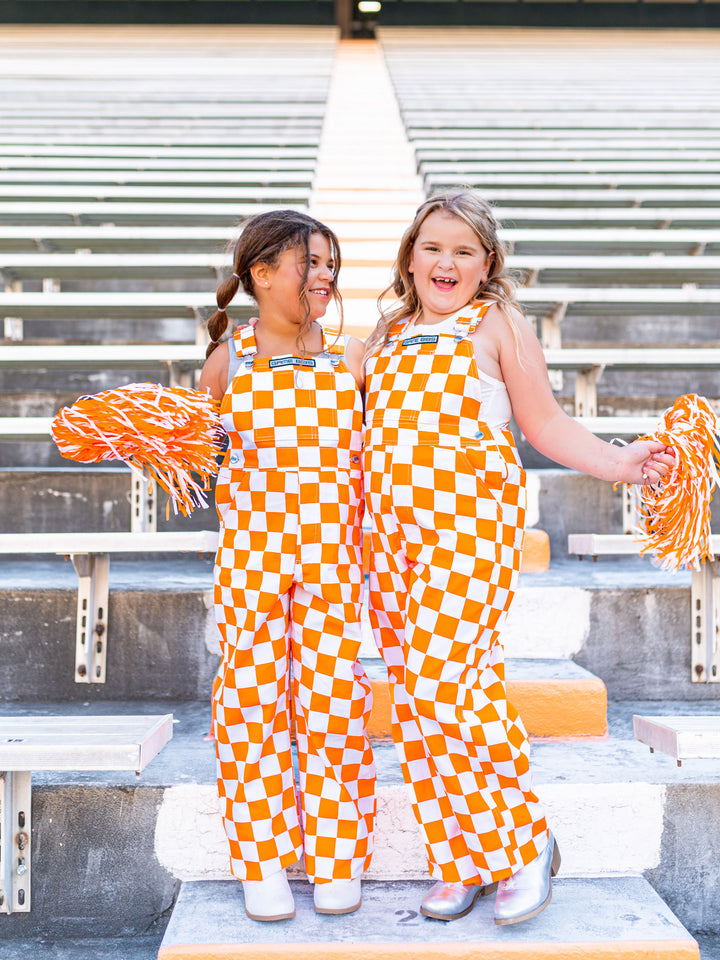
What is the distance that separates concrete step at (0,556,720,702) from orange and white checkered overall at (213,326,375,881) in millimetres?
466

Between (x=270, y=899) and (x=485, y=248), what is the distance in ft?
3.14

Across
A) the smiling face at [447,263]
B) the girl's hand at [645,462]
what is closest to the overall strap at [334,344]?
the smiling face at [447,263]

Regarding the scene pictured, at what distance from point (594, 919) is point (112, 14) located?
11.4 metres

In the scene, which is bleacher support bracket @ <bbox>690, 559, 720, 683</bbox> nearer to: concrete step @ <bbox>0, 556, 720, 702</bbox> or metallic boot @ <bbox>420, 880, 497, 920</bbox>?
concrete step @ <bbox>0, 556, 720, 702</bbox>

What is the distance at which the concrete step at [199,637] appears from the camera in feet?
5.46

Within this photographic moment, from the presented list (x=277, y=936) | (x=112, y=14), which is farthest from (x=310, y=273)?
(x=112, y=14)

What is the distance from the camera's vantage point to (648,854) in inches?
51.8

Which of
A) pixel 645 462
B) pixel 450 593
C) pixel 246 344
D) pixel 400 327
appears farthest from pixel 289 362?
pixel 645 462

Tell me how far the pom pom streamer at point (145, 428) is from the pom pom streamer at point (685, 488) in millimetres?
658

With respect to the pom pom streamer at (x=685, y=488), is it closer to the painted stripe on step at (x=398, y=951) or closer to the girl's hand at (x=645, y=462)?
the girl's hand at (x=645, y=462)

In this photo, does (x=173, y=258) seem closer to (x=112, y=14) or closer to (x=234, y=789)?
(x=234, y=789)

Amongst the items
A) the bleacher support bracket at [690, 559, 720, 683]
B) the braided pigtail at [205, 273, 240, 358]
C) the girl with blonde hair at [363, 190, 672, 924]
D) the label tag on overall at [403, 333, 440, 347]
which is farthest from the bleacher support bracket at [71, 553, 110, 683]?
the bleacher support bracket at [690, 559, 720, 683]

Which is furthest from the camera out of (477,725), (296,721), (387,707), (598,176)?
(598,176)

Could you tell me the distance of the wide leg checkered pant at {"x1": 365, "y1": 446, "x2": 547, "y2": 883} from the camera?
1.13m
